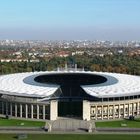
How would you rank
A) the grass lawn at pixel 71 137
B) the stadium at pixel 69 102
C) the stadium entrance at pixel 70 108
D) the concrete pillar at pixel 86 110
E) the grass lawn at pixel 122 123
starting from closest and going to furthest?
the grass lawn at pixel 71 137 < the grass lawn at pixel 122 123 < the concrete pillar at pixel 86 110 < the stadium at pixel 69 102 < the stadium entrance at pixel 70 108

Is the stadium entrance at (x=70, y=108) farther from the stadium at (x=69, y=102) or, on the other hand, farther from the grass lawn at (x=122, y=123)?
the grass lawn at (x=122, y=123)

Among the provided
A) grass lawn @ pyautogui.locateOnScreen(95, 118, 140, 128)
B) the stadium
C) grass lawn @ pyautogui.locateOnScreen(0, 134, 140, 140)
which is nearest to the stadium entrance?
the stadium

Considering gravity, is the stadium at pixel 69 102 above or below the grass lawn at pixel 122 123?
above

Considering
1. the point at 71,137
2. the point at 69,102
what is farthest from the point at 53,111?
the point at 71,137

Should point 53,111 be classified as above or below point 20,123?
above

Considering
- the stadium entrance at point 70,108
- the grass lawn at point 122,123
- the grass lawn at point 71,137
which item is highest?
the stadium entrance at point 70,108

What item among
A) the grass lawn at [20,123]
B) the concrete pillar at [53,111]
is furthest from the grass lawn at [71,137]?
the concrete pillar at [53,111]

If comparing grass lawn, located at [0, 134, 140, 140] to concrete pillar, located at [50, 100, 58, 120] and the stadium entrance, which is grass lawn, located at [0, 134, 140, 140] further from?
the stadium entrance

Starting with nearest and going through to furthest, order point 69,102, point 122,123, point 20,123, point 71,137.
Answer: point 71,137, point 20,123, point 122,123, point 69,102

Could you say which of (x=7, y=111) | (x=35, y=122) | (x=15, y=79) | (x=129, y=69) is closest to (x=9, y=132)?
(x=35, y=122)

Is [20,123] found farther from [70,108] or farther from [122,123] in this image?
[122,123]
